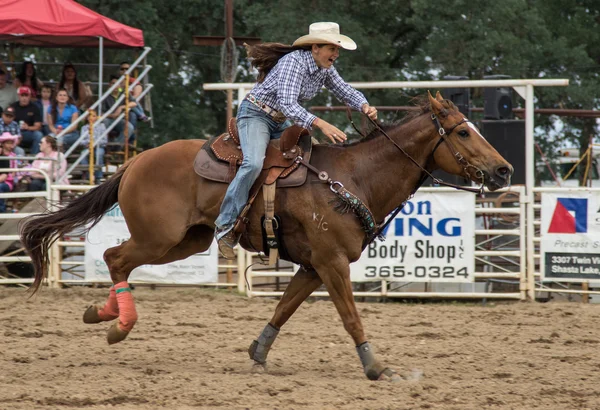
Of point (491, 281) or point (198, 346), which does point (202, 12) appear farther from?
point (198, 346)

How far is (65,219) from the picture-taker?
22.5 ft

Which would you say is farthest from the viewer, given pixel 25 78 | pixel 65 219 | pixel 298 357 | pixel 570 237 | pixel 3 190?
pixel 25 78

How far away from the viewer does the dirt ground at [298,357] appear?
17.2 feet

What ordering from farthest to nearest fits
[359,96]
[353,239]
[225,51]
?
[225,51] → [359,96] → [353,239]

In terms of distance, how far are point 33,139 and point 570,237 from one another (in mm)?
7887

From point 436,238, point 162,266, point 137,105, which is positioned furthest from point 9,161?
point 436,238

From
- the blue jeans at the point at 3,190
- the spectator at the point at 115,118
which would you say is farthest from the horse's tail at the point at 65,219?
the spectator at the point at 115,118

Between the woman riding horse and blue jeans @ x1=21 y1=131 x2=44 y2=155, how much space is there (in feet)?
25.7

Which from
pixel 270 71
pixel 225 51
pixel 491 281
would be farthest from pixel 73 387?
pixel 225 51

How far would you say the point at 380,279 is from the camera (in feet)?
33.3

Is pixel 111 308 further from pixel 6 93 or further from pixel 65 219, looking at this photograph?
pixel 6 93

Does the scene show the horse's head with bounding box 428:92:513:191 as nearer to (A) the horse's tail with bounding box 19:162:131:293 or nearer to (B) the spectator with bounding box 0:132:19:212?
(A) the horse's tail with bounding box 19:162:131:293

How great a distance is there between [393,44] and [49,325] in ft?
56.8

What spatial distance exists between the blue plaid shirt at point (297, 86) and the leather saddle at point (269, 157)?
189 mm
